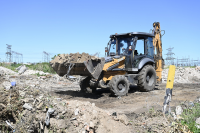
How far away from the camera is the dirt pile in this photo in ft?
25.8

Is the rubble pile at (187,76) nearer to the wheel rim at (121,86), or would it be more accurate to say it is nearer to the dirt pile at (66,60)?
the wheel rim at (121,86)

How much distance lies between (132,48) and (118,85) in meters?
1.93

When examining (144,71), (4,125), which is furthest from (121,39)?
(4,125)

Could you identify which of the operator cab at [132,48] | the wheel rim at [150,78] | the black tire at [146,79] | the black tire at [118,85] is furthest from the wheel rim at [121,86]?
the wheel rim at [150,78]

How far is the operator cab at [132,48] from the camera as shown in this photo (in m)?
9.38

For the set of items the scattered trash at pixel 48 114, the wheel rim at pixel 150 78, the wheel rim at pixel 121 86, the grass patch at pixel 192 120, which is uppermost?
the wheel rim at pixel 150 78

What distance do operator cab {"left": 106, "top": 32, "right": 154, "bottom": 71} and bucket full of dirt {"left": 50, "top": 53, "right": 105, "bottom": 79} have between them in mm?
1711

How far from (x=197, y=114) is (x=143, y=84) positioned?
4698 millimetres

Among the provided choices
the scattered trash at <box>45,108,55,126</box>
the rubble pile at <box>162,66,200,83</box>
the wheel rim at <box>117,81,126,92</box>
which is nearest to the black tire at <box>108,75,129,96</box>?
the wheel rim at <box>117,81,126,92</box>

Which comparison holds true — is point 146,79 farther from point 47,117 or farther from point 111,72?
point 47,117

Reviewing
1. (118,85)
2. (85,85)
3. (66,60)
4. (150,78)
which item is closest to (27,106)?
(66,60)

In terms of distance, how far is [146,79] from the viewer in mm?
10117

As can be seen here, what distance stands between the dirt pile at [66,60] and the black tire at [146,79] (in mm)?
2955

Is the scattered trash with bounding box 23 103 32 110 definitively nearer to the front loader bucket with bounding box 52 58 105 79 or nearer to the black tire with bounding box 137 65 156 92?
the front loader bucket with bounding box 52 58 105 79
